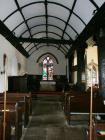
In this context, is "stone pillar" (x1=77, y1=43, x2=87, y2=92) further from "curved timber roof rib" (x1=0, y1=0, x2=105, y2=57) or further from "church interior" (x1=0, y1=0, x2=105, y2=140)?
"curved timber roof rib" (x1=0, y1=0, x2=105, y2=57)

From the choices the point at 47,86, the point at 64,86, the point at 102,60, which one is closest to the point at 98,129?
the point at 102,60

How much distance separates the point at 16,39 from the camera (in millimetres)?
11898

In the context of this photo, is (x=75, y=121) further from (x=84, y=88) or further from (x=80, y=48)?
(x=80, y=48)

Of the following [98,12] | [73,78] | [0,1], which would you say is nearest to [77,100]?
[98,12]

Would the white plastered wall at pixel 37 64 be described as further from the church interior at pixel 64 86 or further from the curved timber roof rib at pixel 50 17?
the curved timber roof rib at pixel 50 17

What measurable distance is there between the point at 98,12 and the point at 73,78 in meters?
11.1

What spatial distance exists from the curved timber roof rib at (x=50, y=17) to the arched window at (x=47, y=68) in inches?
318

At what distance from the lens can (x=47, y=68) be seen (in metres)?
21.7

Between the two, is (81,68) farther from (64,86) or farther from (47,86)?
(47,86)

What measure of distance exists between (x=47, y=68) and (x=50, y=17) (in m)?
10.6

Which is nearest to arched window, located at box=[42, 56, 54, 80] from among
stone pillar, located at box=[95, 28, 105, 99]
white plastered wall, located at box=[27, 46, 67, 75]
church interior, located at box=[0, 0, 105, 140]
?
white plastered wall, located at box=[27, 46, 67, 75]

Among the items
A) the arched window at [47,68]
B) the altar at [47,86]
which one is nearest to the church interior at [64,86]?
the altar at [47,86]

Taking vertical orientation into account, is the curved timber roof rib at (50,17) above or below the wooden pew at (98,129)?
above

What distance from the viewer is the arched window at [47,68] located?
2162cm
